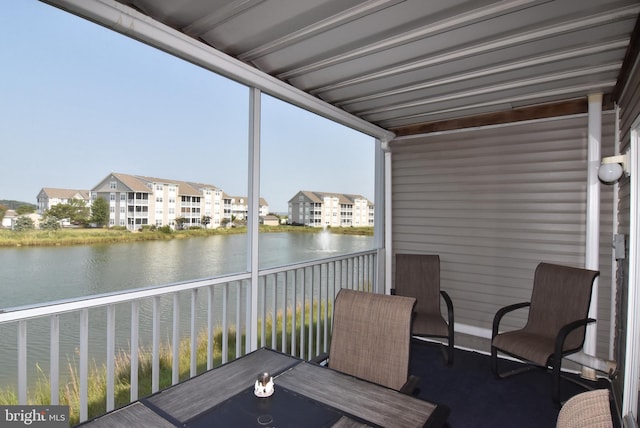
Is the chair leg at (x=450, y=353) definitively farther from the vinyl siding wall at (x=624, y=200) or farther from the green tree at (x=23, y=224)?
the green tree at (x=23, y=224)

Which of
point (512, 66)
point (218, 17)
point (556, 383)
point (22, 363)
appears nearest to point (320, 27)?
point (218, 17)

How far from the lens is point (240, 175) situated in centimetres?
282

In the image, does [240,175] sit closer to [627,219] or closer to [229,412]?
[229,412]

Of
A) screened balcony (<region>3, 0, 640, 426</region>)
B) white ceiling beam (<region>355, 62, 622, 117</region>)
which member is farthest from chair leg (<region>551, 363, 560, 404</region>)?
white ceiling beam (<region>355, 62, 622, 117</region>)

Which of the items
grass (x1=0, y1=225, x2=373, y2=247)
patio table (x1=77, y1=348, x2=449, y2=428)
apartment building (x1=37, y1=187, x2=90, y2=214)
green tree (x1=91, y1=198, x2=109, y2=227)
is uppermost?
apartment building (x1=37, y1=187, x2=90, y2=214)

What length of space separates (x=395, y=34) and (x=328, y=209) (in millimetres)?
2372

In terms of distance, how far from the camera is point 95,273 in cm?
198

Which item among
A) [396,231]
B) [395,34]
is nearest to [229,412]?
[395,34]

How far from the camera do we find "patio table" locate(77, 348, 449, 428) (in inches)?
48.5

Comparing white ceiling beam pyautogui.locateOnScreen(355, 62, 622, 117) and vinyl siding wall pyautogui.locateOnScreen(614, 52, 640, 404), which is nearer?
vinyl siding wall pyautogui.locateOnScreen(614, 52, 640, 404)

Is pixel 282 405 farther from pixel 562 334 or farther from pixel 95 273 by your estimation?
pixel 562 334

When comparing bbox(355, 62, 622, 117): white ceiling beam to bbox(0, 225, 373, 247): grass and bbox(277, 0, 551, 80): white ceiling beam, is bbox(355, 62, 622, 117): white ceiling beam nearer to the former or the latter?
bbox(277, 0, 551, 80): white ceiling beam

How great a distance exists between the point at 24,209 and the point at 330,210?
3.08 meters

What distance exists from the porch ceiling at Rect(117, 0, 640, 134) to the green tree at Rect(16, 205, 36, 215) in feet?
4.19
